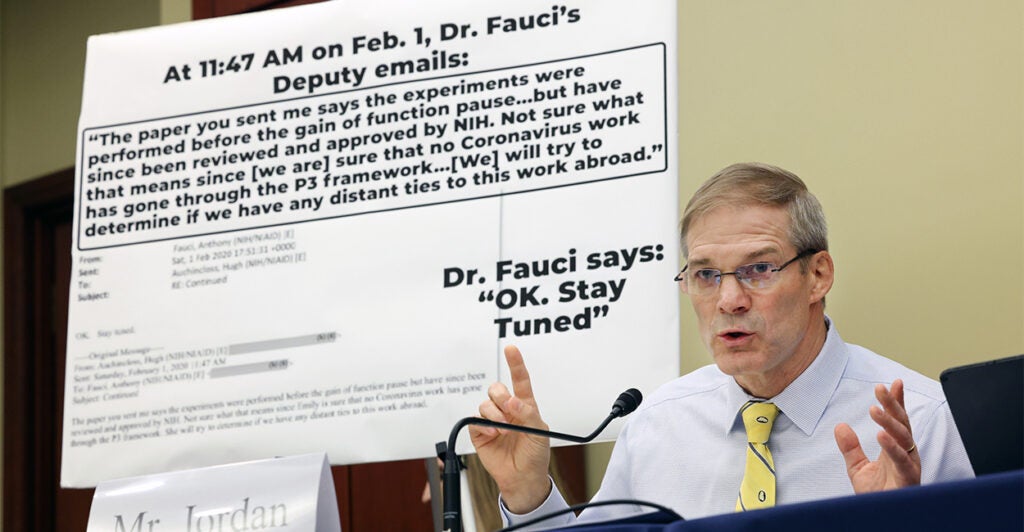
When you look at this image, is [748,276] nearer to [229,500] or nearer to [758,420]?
[758,420]

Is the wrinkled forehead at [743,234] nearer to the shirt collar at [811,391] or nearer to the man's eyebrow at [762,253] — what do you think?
the man's eyebrow at [762,253]

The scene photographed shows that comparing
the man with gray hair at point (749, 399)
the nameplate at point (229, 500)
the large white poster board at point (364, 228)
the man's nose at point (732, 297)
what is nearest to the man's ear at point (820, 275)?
the man with gray hair at point (749, 399)

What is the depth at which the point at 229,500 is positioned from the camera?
88.9 inches

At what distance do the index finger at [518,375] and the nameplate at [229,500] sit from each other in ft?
1.23

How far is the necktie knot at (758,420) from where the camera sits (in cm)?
211

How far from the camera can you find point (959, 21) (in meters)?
2.52

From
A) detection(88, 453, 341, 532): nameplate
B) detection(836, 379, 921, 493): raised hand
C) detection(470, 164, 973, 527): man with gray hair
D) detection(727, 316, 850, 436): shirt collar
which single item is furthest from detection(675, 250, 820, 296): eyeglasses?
detection(88, 453, 341, 532): nameplate

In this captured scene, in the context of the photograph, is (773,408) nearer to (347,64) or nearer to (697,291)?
(697,291)

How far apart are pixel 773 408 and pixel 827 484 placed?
16 centimetres

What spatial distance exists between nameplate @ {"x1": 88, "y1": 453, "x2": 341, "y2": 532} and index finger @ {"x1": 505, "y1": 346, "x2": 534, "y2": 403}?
376 mm

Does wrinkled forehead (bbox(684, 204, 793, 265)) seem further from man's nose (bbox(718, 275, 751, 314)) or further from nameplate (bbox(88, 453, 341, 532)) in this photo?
nameplate (bbox(88, 453, 341, 532))

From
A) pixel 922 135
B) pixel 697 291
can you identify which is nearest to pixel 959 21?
pixel 922 135

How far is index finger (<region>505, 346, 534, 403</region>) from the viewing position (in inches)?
82.2

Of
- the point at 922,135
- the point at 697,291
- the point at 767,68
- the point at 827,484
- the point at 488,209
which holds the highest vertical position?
the point at 767,68
